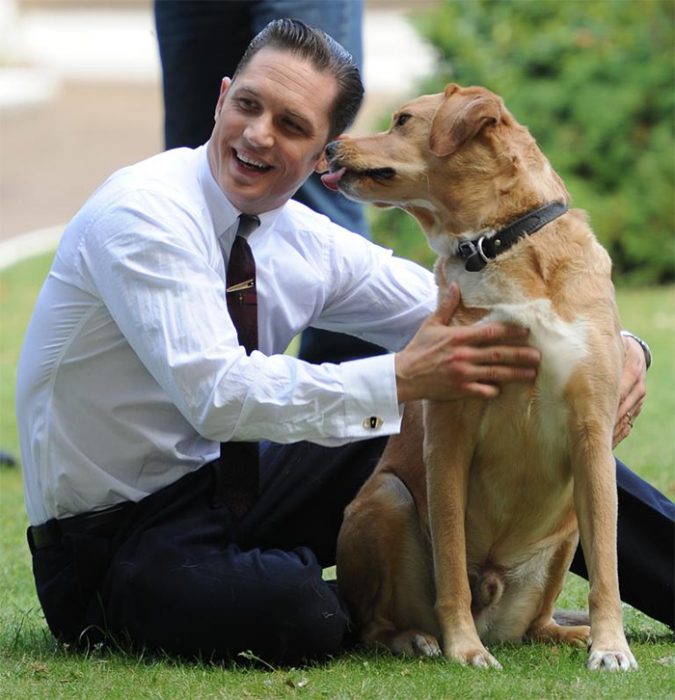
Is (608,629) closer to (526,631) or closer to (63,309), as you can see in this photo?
(526,631)

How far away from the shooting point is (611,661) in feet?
11.5

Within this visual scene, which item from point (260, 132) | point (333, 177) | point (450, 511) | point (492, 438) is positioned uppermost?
point (260, 132)

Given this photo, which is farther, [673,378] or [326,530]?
[673,378]

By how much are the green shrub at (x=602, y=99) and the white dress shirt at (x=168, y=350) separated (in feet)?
22.6

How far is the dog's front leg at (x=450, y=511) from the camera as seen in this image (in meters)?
3.69

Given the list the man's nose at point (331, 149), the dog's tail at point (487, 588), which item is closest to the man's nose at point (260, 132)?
the man's nose at point (331, 149)

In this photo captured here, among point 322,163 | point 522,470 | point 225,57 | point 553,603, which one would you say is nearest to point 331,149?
point 322,163

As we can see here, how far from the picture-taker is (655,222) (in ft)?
36.0

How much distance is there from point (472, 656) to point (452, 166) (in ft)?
4.12

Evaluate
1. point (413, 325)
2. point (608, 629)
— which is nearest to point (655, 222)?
point (413, 325)

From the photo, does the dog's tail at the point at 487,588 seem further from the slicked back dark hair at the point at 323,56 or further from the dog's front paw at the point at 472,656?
the slicked back dark hair at the point at 323,56

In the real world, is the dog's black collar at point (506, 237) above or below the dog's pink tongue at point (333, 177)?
below

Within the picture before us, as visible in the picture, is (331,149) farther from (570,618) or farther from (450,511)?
(570,618)

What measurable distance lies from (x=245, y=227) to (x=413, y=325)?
0.69 m
